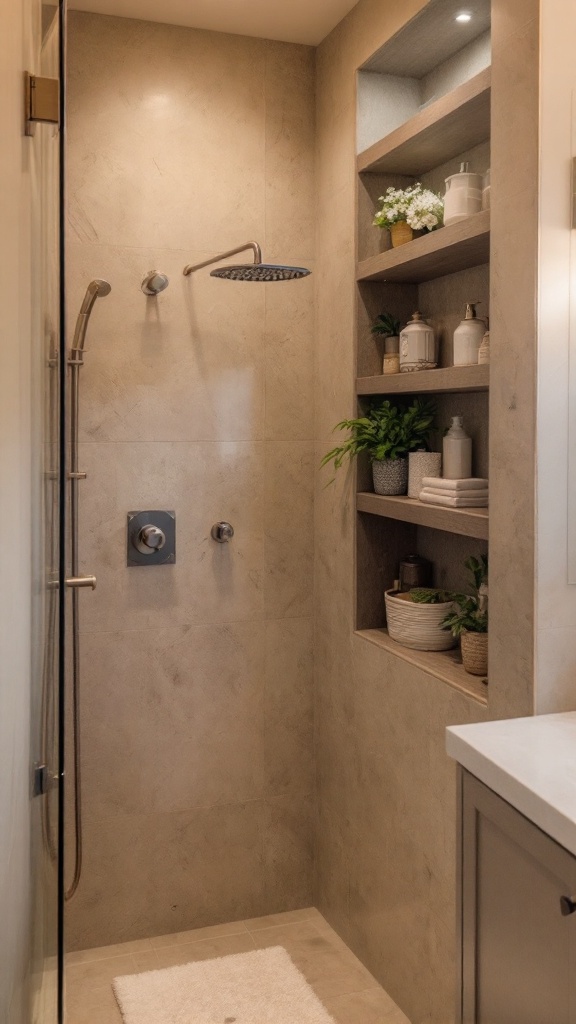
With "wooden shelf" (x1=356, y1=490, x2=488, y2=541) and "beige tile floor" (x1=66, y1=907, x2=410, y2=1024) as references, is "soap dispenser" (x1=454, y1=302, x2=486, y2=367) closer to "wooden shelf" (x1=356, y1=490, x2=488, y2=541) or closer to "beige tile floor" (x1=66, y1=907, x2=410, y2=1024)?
"wooden shelf" (x1=356, y1=490, x2=488, y2=541)

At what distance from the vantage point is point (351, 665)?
8.72 ft

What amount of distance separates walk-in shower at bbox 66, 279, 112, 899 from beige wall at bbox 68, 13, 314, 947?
0.17 ft

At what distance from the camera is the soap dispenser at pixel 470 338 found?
2150 mm

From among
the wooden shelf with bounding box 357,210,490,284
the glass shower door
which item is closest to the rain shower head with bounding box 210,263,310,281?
the wooden shelf with bounding box 357,210,490,284

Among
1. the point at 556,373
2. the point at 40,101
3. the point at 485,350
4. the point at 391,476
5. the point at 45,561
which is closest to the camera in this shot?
the point at 40,101

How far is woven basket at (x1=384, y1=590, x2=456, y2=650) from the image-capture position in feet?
7.79

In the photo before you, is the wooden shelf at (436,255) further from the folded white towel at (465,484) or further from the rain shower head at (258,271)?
the folded white towel at (465,484)

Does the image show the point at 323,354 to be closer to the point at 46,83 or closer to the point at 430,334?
the point at 430,334

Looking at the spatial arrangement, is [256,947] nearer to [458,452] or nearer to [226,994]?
[226,994]

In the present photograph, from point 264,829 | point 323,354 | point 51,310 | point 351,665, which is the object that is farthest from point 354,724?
point 51,310

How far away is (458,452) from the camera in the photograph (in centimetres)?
224

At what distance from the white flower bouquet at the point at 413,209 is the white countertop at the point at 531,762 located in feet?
4.24

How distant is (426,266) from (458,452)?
1.66ft

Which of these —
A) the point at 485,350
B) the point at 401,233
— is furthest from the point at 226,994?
the point at 401,233
